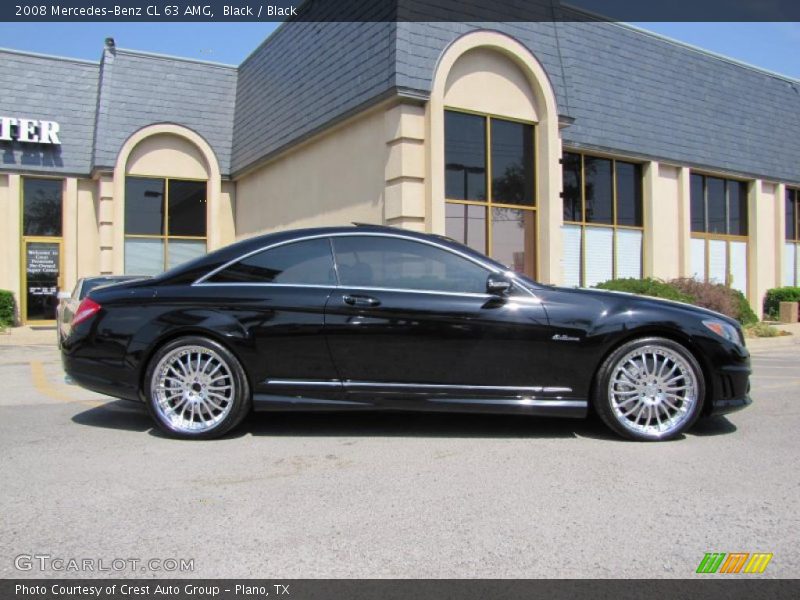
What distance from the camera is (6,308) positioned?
643 inches

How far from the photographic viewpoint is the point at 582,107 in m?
13.9

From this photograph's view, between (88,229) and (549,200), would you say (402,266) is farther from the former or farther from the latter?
(88,229)

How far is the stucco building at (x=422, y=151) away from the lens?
427 inches

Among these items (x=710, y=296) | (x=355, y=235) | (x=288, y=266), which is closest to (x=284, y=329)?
(x=288, y=266)

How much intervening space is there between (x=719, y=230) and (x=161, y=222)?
15.3 metres

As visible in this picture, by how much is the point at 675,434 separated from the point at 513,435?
3.80 ft

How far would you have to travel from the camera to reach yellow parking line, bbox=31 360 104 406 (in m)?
6.36

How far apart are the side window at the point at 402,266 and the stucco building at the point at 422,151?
209 inches

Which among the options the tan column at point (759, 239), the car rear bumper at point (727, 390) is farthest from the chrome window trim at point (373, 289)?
the tan column at point (759, 239)

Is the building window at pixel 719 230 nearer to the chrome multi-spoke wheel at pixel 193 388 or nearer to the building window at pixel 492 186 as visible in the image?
the building window at pixel 492 186

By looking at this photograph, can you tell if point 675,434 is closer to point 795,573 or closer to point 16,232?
point 795,573
